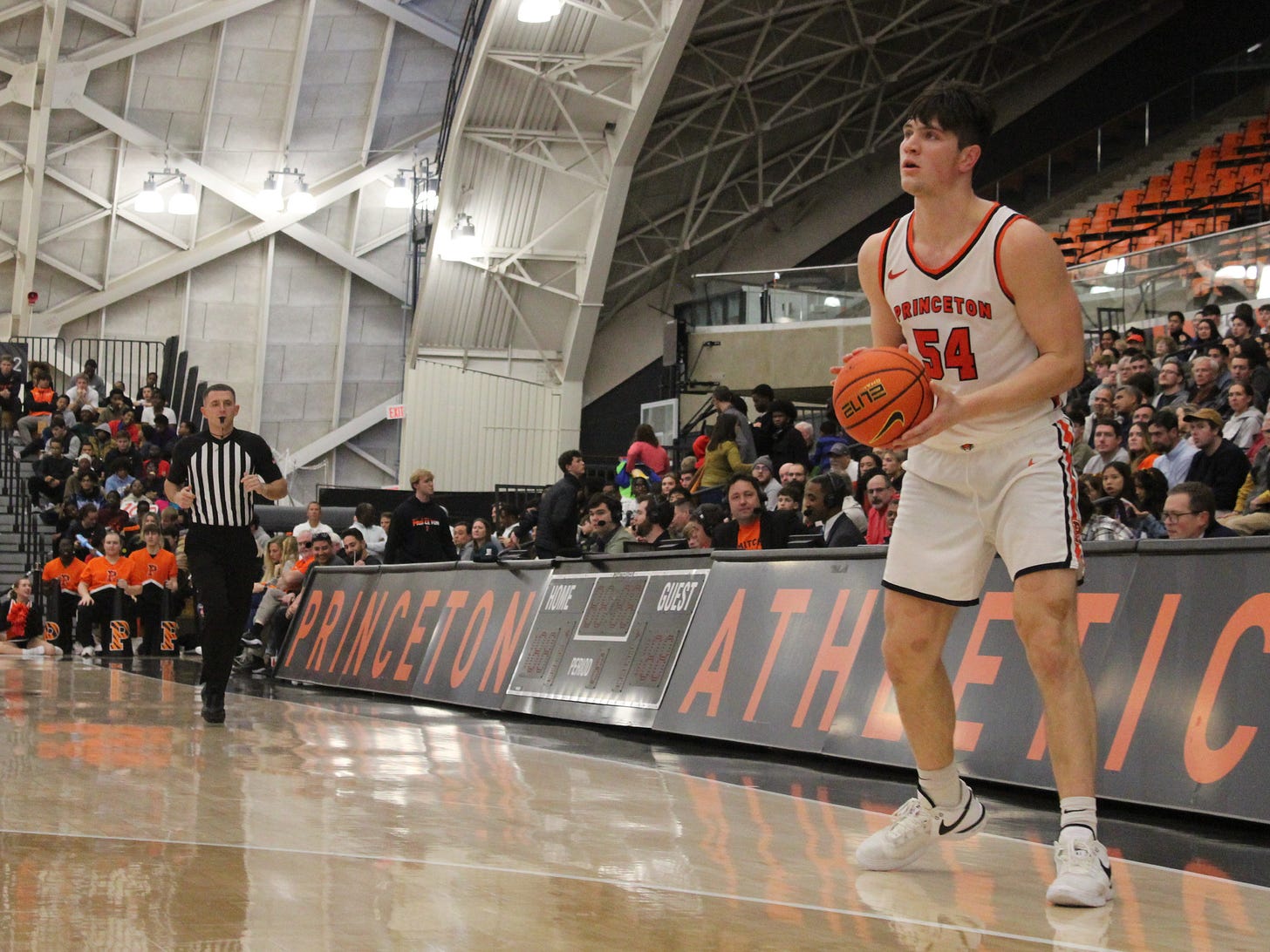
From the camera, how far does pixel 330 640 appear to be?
13.1 metres

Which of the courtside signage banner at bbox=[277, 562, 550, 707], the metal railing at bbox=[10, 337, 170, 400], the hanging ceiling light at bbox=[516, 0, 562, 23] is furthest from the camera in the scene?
the metal railing at bbox=[10, 337, 170, 400]

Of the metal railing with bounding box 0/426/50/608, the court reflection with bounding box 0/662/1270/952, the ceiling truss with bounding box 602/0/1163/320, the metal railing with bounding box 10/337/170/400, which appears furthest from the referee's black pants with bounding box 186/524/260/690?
the metal railing with bounding box 10/337/170/400

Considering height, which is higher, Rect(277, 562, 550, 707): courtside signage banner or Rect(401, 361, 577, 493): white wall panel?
Rect(401, 361, 577, 493): white wall panel

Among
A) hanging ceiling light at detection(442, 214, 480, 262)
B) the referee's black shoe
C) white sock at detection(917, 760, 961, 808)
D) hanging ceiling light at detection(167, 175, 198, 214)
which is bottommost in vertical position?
the referee's black shoe

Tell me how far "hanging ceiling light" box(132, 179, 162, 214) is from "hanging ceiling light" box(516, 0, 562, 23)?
460 inches

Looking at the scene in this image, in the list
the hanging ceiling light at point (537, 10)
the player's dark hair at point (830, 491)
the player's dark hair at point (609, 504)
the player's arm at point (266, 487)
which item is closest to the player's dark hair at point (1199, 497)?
the player's dark hair at point (830, 491)

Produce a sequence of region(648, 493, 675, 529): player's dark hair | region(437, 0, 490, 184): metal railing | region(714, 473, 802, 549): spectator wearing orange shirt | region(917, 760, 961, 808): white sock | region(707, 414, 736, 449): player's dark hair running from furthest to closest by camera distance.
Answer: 1. region(437, 0, 490, 184): metal railing
2. region(707, 414, 736, 449): player's dark hair
3. region(648, 493, 675, 529): player's dark hair
4. region(714, 473, 802, 549): spectator wearing orange shirt
5. region(917, 760, 961, 808): white sock

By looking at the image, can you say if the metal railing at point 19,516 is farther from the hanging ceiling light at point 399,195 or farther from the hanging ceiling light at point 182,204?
the hanging ceiling light at point 399,195

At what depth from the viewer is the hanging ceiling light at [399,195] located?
31.3 m

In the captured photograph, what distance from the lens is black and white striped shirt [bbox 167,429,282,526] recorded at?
885cm

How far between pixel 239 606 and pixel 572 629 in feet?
6.66

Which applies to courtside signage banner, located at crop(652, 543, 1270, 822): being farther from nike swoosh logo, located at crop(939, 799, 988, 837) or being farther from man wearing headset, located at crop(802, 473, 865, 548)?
man wearing headset, located at crop(802, 473, 865, 548)

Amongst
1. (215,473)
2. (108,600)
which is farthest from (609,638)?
(108,600)

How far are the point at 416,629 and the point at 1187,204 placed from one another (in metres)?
18.0
